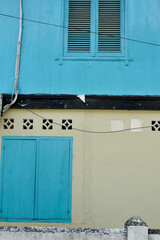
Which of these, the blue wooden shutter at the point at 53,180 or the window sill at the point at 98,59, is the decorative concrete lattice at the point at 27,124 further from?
the window sill at the point at 98,59

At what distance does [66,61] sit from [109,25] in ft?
4.25

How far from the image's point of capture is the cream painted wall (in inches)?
248

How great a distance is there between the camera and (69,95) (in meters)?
6.58

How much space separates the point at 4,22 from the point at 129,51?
288 cm

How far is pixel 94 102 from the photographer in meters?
6.61

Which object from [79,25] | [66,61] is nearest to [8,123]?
[66,61]

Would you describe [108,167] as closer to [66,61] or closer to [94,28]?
[66,61]

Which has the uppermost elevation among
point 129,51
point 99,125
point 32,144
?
point 129,51

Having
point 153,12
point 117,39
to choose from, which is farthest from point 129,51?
point 153,12

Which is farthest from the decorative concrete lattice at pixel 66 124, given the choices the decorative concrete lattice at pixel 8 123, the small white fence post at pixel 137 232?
Result: the small white fence post at pixel 137 232

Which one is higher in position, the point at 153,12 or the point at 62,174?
the point at 153,12

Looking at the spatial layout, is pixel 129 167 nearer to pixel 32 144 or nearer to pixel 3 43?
pixel 32 144

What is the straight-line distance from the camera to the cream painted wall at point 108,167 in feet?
20.7

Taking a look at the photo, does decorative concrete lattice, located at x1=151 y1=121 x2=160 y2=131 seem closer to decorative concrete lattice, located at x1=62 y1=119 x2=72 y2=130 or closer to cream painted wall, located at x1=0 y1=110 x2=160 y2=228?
cream painted wall, located at x1=0 y1=110 x2=160 y2=228
